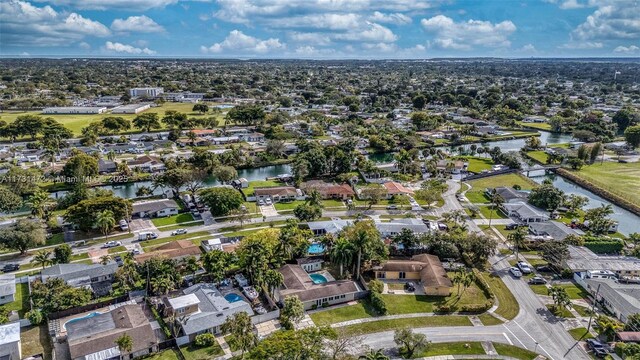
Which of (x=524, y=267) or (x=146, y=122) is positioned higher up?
(x=146, y=122)

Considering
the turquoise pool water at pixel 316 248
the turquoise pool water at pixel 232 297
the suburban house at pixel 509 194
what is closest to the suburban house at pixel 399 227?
the turquoise pool water at pixel 316 248

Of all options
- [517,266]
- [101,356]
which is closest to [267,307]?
[101,356]

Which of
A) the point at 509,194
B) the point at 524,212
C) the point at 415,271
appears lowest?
the point at 415,271

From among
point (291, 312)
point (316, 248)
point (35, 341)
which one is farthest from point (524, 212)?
point (35, 341)

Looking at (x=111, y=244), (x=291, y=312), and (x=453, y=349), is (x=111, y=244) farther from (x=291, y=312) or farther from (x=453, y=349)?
(x=453, y=349)

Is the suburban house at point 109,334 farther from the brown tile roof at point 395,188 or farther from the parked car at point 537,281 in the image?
the brown tile roof at point 395,188

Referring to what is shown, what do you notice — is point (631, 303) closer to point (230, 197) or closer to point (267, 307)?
point (267, 307)
